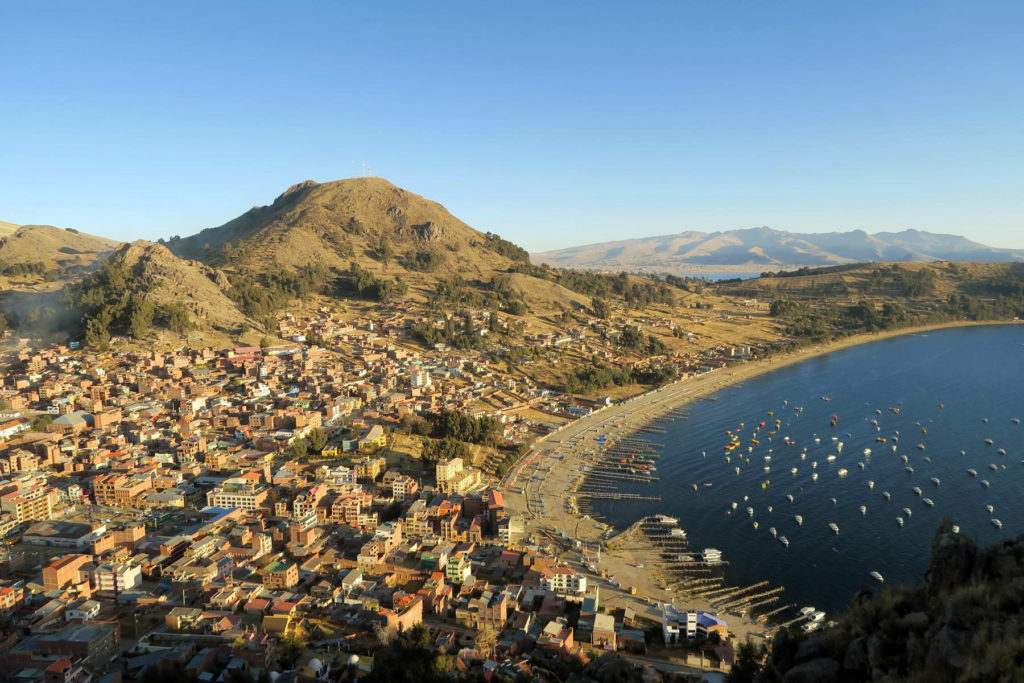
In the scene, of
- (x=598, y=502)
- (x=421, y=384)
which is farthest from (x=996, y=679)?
(x=421, y=384)

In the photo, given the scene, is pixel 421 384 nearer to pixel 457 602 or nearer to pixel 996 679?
pixel 457 602

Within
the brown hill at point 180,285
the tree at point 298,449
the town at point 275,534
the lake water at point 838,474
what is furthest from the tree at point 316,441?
the brown hill at point 180,285

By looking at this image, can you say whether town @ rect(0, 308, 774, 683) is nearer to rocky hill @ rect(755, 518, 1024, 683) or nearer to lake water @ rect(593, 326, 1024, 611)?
lake water @ rect(593, 326, 1024, 611)

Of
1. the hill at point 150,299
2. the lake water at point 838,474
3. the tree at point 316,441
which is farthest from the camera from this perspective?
the hill at point 150,299

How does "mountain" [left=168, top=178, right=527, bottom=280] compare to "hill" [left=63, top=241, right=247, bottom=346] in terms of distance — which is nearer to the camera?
"hill" [left=63, top=241, right=247, bottom=346]

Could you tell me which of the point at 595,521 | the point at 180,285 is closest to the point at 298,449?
the point at 595,521

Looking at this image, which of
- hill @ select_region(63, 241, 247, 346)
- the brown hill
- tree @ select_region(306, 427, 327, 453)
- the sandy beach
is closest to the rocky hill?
the sandy beach

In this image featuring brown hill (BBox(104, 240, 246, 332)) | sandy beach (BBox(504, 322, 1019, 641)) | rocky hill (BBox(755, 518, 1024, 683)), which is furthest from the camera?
brown hill (BBox(104, 240, 246, 332))

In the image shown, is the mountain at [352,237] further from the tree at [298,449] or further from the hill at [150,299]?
the tree at [298,449]
